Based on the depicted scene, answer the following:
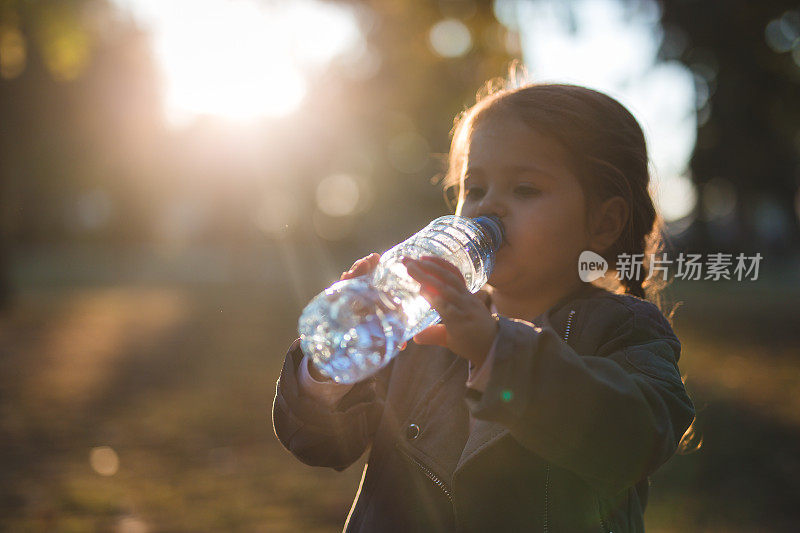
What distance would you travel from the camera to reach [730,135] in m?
15.4

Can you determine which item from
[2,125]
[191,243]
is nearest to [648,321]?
[2,125]

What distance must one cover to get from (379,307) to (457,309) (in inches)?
12.1

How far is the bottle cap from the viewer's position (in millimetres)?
1797

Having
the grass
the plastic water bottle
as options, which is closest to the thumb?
the plastic water bottle

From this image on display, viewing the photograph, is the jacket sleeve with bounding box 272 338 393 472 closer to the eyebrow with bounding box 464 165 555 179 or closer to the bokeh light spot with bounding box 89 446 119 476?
the eyebrow with bounding box 464 165 555 179

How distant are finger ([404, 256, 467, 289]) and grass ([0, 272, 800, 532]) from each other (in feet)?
8.75

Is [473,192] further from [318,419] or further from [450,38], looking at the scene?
[450,38]

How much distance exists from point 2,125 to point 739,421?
1451cm

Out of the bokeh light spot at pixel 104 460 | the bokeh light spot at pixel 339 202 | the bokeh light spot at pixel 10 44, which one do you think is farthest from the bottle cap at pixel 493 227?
the bokeh light spot at pixel 339 202

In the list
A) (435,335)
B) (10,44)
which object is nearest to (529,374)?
(435,335)

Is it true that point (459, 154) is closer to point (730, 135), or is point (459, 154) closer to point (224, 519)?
point (224, 519)

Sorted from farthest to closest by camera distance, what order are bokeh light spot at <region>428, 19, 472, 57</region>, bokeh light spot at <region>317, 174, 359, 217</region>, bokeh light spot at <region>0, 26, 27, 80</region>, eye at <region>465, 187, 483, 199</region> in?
1. bokeh light spot at <region>317, 174, 359, 217</region>
2. bokeh light spot at <region>428, 19, 472, 57</region>
3. bokeh light spot at <region>0, 26, 27, 80</region>
4. eye at <region>465, 187, 483, 199</region>

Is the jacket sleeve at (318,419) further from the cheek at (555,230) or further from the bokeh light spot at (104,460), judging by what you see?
the bokeh light spot at (104,460)

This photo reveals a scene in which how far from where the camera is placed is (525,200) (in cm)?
188
